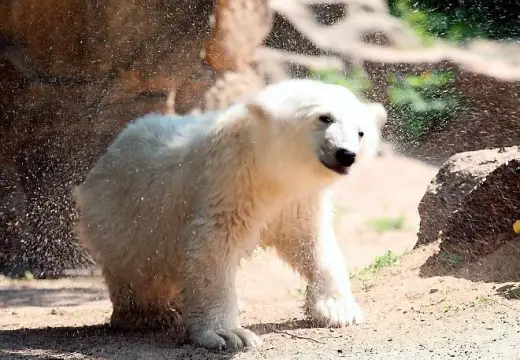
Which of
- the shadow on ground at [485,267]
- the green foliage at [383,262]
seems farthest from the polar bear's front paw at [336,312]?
the green foliage at [383,262]

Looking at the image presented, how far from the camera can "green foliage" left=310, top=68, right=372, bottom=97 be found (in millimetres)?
9891

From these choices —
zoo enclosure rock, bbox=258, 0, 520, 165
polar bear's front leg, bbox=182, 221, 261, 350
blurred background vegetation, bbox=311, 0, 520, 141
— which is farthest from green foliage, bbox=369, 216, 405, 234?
polar bear's front leg, bbox=182, 221, 261, 350

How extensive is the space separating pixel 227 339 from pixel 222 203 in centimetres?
64

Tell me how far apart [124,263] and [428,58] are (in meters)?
6.77

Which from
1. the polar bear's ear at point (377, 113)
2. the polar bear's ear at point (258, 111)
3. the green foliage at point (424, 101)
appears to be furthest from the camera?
the green foliage at point (424, 101)

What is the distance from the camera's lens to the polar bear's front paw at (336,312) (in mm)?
4457

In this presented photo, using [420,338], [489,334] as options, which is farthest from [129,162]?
[489,334]

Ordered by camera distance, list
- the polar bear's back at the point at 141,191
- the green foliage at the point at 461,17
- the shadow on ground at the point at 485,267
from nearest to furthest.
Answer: the polar bear's back at the point at 141,191, the shadow on ground at the point at 485,267, the green foliage at the point at 461,17

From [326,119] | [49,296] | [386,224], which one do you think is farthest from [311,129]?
[386,224]

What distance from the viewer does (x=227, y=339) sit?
408 centimetres

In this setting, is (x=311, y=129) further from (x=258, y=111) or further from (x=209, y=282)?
(x=209, y=282)

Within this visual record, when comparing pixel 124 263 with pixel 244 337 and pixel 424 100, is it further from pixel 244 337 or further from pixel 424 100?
pixel 424 100

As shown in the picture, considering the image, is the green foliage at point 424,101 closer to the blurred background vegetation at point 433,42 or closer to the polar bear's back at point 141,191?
the blurred background vegetation at point 433,42

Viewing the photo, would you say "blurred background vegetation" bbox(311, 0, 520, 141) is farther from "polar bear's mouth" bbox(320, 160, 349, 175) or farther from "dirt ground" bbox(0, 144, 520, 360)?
"polar bear's mouth" bbox(320, 160, 349, 175)
